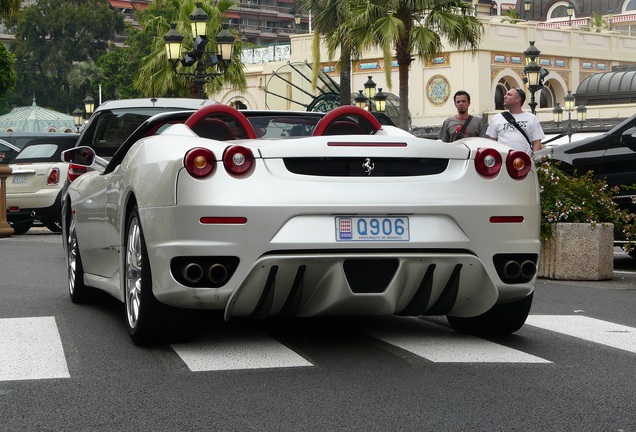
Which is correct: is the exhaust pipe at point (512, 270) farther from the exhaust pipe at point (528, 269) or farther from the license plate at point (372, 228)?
the license plate at point (372, 228)

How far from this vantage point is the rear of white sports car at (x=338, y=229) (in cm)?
636

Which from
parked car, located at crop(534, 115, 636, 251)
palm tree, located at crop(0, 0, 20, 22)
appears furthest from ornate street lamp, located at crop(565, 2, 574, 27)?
parked car, located at crop(534, 115, 636, 251)

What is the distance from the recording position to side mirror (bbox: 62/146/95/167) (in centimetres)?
906

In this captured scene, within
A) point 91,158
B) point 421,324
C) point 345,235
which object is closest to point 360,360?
point 345,235

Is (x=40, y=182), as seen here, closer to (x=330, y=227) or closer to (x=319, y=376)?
(x=330, y=227)

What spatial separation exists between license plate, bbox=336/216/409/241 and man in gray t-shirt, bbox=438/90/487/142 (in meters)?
6.96

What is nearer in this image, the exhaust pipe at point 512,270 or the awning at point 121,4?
the exhaust pipe at point 512,270

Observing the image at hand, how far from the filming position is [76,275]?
9367 mm

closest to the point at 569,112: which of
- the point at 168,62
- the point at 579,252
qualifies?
the point at 168,62

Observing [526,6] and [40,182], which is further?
[526,6]

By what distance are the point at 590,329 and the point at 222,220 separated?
2.60m

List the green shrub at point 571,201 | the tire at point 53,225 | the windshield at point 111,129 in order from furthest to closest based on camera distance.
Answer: the tire at point 53,225 < the windshield at point 111,129 < the green shrub at point 571,201

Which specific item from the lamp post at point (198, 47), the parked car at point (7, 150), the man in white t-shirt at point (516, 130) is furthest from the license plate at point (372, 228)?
the parked car at point (7, 150)

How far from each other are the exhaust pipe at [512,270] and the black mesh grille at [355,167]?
598 mm
